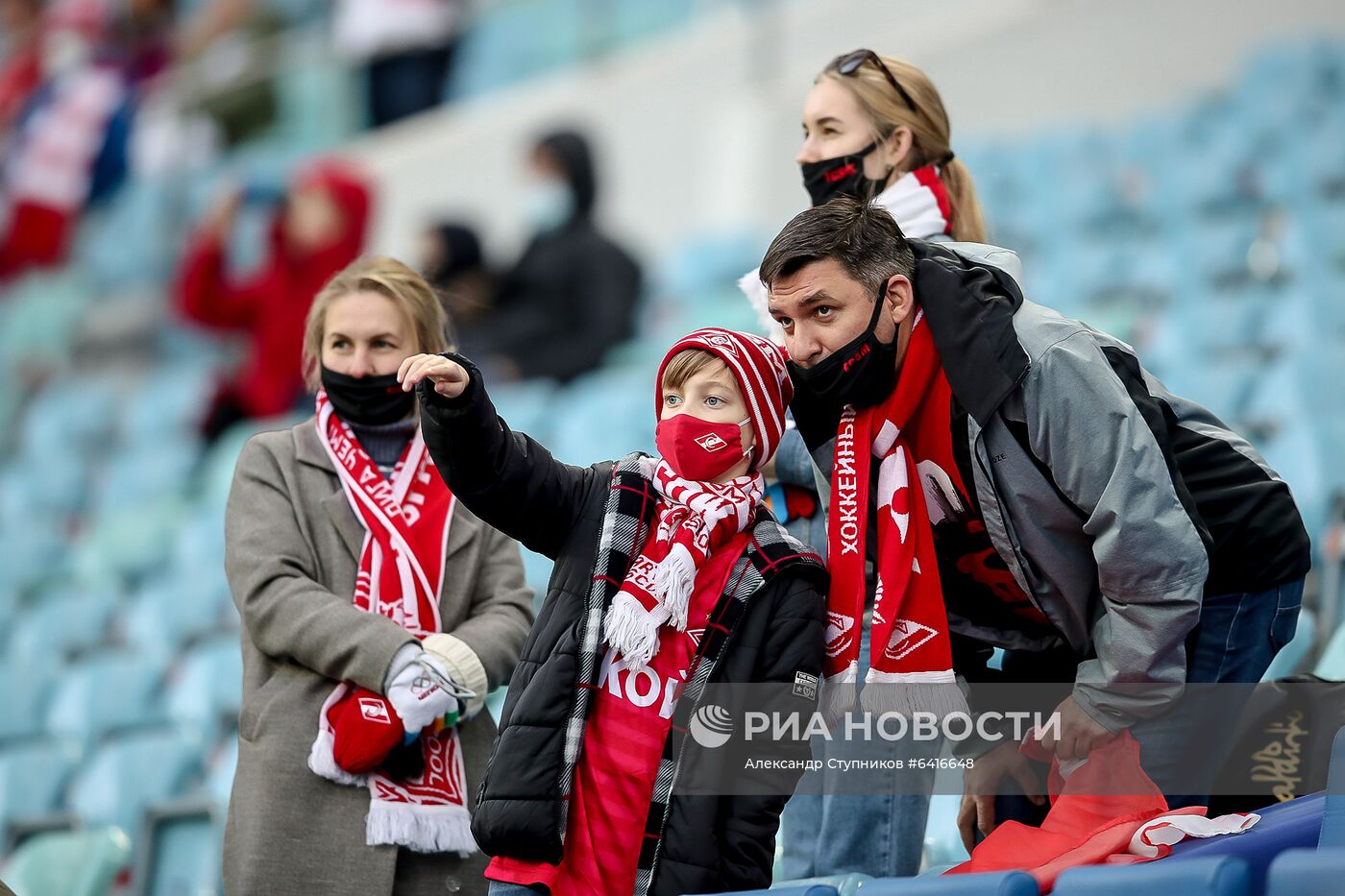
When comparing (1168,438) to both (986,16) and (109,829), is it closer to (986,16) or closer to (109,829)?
(109,829)

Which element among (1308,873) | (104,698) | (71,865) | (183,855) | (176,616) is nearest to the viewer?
(1308,873)

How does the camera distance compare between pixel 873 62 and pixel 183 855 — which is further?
pixel 183 855

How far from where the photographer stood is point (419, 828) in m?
2.72

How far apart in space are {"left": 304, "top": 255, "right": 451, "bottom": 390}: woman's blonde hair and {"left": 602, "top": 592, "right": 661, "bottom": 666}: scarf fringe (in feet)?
2.43

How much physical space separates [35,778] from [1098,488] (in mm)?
3160

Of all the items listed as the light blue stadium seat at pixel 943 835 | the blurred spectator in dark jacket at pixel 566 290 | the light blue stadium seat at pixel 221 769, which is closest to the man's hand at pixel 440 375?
the light blue stadium seat at pixel 943 835

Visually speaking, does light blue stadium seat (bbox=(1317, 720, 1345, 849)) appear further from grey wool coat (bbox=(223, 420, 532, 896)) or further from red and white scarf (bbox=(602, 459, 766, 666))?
grey wool coat (bbox=(223, 420, 532, 896))

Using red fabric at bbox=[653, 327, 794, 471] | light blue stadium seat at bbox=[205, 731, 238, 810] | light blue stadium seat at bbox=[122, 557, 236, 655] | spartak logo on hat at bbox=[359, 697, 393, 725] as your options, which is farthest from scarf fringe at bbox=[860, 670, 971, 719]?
light blue stadium seat at bbox=[122, 557, 236, 655]

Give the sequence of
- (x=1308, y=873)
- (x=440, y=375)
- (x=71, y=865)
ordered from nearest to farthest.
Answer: (x=1308, y=873), (x=440, y=375), (x=71, y=865)

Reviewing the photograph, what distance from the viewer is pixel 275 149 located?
9.30 meters

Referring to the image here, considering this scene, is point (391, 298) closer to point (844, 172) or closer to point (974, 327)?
point (844, 172)

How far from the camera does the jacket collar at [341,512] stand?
2.87 m

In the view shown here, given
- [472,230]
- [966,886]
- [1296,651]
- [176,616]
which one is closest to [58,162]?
[472,230]

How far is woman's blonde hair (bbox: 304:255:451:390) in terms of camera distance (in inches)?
115
